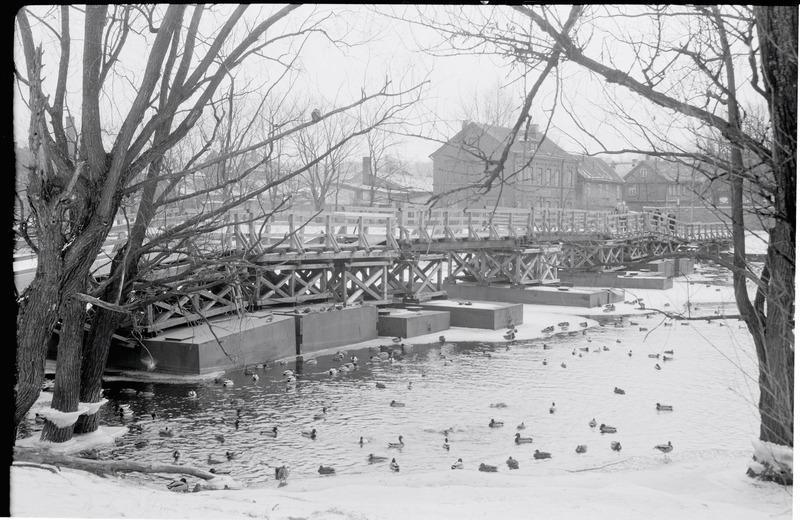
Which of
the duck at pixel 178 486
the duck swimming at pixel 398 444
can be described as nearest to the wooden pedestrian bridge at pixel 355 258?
the duck at pixel 178 486

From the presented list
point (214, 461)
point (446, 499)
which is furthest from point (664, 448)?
point (214, 461)

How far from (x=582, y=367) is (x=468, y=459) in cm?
651

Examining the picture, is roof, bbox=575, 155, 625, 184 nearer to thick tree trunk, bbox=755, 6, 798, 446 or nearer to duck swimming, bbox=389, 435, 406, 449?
duck swimming, bbox=389, 435, 406, 449

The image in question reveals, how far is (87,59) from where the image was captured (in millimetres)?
6648

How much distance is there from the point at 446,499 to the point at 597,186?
Result: 53.3m

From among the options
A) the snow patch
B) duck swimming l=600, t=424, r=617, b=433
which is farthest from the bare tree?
duck swimming l=600, t=424, r=617, b=433

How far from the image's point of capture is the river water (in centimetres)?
891

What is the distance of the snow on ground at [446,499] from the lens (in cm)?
545

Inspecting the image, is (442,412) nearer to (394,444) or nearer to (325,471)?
(394,444)

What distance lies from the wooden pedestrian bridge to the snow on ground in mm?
2000

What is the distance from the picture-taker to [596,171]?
5681cm

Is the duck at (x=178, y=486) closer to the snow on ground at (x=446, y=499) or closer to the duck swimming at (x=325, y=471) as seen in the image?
the snow on ground at (x=446, y=499)

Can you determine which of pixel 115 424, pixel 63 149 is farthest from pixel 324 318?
pixel 63 149

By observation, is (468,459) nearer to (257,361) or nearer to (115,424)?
A: (115,424)
